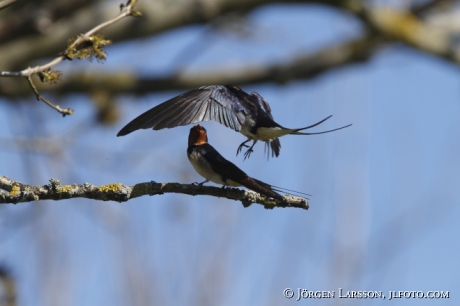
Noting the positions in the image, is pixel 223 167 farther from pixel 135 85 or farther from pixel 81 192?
pixel 135 85

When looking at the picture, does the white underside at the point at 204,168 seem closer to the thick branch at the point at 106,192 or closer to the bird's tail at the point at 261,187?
the bird's tail at the point at 261,187

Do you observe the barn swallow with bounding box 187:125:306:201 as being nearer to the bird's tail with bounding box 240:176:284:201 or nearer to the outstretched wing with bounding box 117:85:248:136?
the bird's tail with bounding box 240:176:284:201

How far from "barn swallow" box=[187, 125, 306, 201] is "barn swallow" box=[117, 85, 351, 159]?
14 cm

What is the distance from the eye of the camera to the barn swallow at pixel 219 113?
6.88 feet

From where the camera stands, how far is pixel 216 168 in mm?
2549

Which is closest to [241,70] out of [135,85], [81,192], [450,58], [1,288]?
[135,85]

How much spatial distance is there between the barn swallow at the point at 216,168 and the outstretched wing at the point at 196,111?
0.20 m

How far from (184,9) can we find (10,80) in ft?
4.88

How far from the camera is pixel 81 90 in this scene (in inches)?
220

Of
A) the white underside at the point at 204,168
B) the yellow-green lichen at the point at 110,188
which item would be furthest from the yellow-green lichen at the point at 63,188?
the white underside at the point at 204,168

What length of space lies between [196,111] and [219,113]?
110 mm

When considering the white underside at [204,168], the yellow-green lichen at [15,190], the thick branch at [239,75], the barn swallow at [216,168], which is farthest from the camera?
the thick branch at [239,75]

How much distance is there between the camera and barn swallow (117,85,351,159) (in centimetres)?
210

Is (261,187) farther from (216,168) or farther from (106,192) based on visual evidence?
(106,192)
